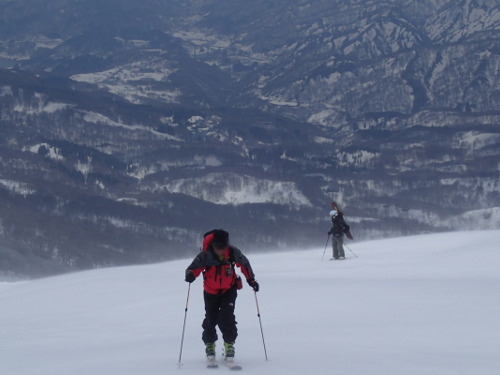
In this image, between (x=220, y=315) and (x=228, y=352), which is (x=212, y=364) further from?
(x=220, y=315)

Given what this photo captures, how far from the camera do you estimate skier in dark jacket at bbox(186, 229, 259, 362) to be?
68.5 ft

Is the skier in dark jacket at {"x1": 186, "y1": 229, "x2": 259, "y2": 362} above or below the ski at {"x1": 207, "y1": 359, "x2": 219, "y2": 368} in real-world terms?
above

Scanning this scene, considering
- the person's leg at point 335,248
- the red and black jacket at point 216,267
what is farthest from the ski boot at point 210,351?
the person's leg at point 335,248

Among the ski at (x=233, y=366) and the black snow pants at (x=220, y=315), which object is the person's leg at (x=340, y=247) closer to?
the black snow pants at (x=220, y=315)

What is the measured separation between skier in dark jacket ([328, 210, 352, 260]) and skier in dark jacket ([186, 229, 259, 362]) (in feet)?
86.8

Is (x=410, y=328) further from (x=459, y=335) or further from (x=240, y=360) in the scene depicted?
(x=240, y=360)

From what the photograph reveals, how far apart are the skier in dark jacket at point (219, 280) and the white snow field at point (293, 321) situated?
28.7 inches

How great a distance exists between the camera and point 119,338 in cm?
2620

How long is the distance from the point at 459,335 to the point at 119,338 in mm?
9653

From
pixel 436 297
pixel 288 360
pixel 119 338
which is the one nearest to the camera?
pixel 288 360

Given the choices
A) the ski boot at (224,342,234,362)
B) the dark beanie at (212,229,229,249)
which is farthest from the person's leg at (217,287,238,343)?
the dark beanie at (212,229,229,249)

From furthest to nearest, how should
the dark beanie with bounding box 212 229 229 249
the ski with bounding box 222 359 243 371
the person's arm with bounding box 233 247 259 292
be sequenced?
the person's arm with bounding box 233 247 259 292 < the dark beanie with bounding box 212 229 229 249 < the ski with bounding box 222 359 243 371

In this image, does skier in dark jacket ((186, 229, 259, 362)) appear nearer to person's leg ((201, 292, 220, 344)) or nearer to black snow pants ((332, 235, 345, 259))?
person's leg ((201, 292, 220, 344))

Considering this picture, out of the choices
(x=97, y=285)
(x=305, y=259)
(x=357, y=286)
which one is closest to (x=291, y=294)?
(x=357, y=286)
